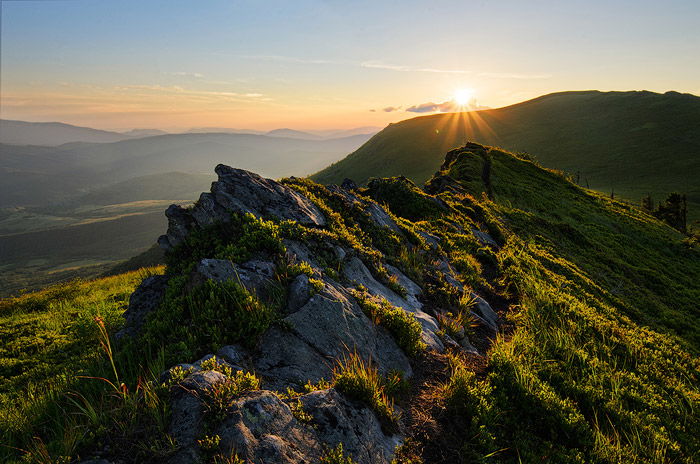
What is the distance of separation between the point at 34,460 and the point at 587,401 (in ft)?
31.6

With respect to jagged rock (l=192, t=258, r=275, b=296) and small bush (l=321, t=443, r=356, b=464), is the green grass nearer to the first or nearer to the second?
jagged rock (l=192, t=258, r=275, b=296)

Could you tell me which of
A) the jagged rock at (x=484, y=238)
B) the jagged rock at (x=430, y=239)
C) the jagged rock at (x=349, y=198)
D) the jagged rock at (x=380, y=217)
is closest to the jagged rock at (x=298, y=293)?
the jagged rock at (x=380, y=217)

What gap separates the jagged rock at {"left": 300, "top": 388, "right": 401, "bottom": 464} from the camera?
468 cm

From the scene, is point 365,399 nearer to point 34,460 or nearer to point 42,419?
point 34,460

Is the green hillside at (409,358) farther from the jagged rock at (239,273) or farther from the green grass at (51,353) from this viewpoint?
the jagged rock at (239,273)

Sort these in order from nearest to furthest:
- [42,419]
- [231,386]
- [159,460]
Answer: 1. [159,460]
2. [231,386]
3. [42,419]

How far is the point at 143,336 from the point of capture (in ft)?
20.7

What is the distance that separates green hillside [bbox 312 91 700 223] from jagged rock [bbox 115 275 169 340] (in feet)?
286

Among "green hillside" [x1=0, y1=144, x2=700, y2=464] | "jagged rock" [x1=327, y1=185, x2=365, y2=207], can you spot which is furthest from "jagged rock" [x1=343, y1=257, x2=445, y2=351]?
"jagged rock" [x1=327, y1=185, x2=365, y2=207]

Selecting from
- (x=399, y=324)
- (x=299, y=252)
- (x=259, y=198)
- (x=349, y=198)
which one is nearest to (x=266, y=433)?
(x=399, y=324)

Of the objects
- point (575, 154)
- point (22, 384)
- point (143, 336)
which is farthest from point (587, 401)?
point (575, 154)

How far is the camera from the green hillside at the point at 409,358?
15.5 feet

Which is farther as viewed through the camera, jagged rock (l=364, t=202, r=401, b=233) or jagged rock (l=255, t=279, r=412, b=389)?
jagged rock (l=364, t=202, r=401, b=233)

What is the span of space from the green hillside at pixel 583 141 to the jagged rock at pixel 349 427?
8514cm
